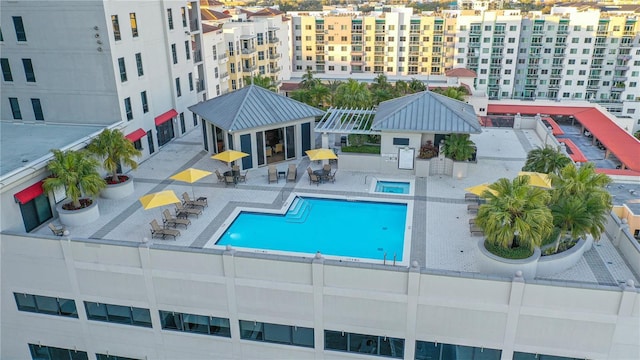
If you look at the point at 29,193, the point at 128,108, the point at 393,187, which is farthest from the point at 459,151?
the point at 29,193

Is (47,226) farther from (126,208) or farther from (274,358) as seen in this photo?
(274,358)

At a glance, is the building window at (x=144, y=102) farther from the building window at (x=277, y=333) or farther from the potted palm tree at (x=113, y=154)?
the building window at (x=277, y=333)

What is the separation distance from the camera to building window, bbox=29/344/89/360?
2605 centimetres

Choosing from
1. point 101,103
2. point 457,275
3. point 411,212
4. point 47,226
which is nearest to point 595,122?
point 411,212

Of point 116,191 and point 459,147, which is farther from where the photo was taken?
point 459,147

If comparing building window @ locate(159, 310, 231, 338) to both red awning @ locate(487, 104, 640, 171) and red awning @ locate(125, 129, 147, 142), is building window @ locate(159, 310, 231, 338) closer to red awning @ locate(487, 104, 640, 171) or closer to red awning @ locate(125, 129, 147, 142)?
red awning @ locate(125, 129, 147, 142)

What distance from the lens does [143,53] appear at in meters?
35.7

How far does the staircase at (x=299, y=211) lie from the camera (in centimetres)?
2757

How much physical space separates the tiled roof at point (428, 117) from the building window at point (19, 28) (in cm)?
2484

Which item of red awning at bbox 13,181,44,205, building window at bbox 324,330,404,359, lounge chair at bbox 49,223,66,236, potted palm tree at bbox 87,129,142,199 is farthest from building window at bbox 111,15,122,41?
building window at bbox 324,330,404,359

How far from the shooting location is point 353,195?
30.3m

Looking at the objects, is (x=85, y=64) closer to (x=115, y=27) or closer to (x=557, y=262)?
(x=115, y=27)

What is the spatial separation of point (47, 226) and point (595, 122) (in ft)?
229

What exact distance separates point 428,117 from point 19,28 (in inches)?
1135
